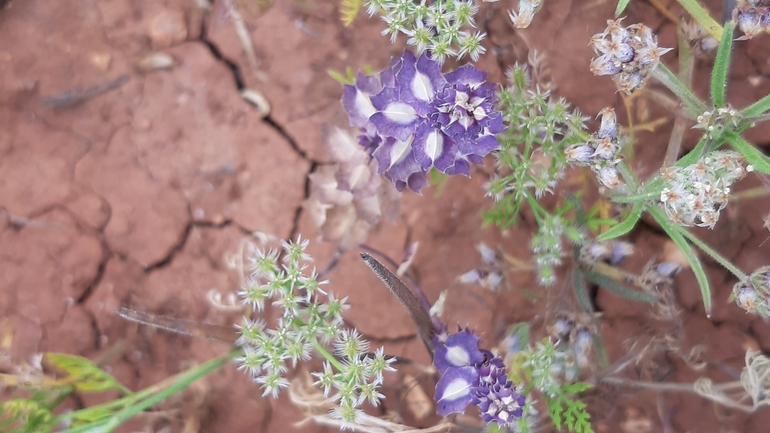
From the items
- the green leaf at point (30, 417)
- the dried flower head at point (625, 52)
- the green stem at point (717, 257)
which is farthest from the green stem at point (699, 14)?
the green leaf at point (30, 417)

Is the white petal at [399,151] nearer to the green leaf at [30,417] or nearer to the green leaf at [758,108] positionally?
the green leaf at [758,108]

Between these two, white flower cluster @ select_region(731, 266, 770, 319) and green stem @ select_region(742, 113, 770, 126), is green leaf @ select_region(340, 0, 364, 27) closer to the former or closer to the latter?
green stem @ select_region(742, 113, 770, 126)

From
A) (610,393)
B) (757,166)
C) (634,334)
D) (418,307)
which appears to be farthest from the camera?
(634,334)

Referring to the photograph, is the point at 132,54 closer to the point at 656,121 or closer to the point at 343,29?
the point at 343,29

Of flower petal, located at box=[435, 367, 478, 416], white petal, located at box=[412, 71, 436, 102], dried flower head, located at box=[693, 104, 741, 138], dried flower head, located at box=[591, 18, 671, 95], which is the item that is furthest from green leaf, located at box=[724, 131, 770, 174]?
flower petal, located at box=[435, 367, 478, 416]

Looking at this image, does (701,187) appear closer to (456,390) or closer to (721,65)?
(721,65)

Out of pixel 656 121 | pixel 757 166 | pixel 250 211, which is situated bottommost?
pixel 250 211

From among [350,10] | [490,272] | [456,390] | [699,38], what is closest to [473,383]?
[456,390]

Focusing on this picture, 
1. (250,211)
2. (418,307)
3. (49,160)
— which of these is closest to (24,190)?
(49,160)
